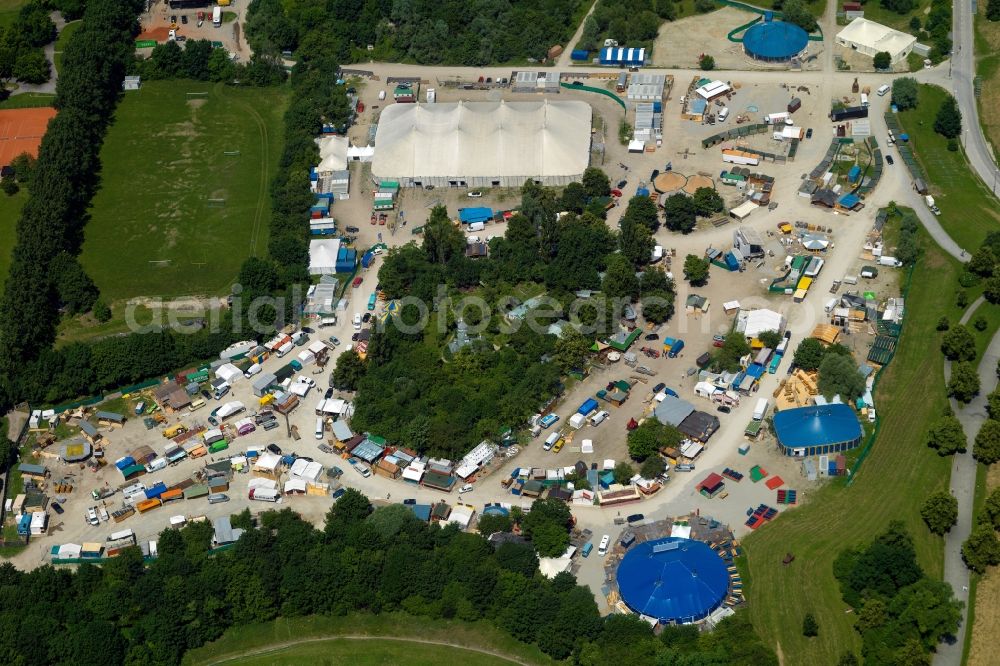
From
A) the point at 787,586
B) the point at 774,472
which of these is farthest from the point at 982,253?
the point at 787,586

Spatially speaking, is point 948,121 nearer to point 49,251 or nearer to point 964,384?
point 964,384

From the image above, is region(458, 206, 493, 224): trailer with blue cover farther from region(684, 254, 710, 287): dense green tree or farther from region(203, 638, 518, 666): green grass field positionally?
region(203, 638, 518, 666): green grass field

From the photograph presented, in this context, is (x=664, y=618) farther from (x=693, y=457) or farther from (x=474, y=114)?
(x=474, y=114)

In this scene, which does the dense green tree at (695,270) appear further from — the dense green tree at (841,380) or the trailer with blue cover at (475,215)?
the trailer with blue cover at (475,215)

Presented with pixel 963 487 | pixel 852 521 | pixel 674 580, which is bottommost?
pixel 674 580

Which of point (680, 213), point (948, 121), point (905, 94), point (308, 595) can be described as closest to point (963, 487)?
point (680, 213)

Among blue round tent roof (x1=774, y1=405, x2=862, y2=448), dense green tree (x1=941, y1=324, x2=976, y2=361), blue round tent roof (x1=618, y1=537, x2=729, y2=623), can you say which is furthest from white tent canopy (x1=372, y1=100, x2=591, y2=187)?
blue round tent roof (x1=618, y1=537, x2=729, y2=623)
